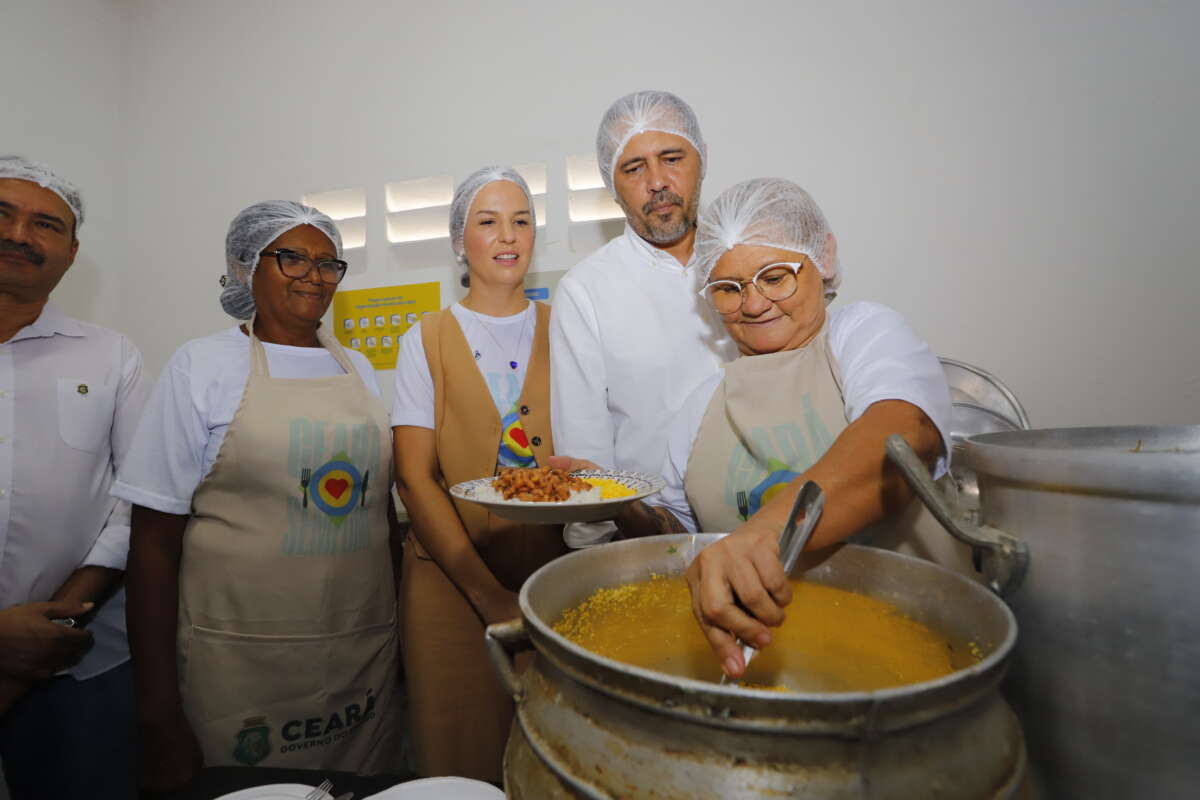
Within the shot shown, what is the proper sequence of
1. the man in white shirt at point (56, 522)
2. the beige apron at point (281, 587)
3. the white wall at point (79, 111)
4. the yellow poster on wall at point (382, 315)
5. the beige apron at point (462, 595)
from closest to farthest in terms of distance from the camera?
the man in white shirt at point (56, 522), the beige apron at point (281, 587), the beige apron at point (462, 595), the white wall at point (79, 111), the yellow poster on wall at point (382, 315)

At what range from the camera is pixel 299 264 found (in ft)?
5.38

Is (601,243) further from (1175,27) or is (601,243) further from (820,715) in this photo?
(820,715)

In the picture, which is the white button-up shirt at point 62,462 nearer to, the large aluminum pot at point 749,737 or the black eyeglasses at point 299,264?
the black eyeglasses at point 299,264

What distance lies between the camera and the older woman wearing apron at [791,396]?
0.88 meters

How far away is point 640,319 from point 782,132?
43.1 inches

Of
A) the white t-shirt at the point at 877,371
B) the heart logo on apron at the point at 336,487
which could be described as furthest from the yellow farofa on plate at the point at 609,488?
the heart logo on apron at the point at 336,487

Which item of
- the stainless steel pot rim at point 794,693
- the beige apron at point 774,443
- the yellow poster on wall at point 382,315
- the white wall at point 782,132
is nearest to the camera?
the stainless steel pot rim at point 794,693

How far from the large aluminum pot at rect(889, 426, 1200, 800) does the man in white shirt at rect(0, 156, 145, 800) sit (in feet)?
6.26

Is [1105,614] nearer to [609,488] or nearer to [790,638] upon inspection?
[790,638]

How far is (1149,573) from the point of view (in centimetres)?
43

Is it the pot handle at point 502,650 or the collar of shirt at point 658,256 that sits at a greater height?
the collar of shirt at point 658,256

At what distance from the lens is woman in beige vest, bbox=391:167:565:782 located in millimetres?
1594

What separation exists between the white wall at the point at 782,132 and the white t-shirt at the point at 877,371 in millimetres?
1009

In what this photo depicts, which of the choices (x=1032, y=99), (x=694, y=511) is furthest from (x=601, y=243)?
(x=1032, y=99)
